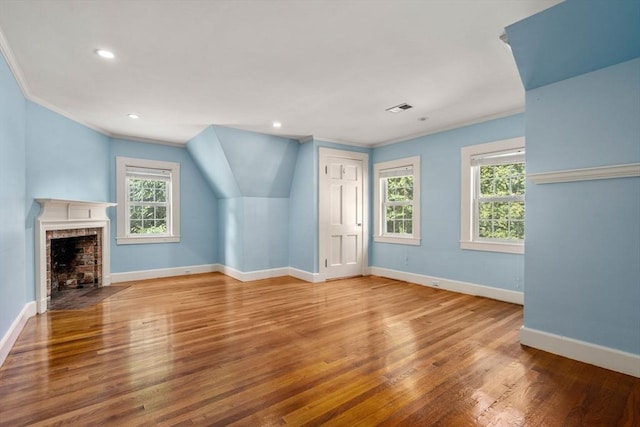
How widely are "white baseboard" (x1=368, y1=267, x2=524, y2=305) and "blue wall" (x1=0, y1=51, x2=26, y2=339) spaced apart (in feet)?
15.7

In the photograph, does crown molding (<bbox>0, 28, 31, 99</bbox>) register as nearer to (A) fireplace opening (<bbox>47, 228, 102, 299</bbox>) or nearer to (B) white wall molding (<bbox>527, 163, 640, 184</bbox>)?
(A) fireplace opening (<bbox>47, 228, 102, 299</bbox>)

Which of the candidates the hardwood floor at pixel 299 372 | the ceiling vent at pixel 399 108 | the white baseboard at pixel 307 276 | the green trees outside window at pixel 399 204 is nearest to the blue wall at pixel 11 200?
the hardwood floor at pixel 299 372

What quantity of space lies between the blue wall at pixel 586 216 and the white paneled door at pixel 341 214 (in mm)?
3112

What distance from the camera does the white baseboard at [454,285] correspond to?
390cm

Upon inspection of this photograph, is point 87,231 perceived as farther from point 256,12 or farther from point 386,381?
point 386,381

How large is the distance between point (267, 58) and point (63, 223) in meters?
3.49

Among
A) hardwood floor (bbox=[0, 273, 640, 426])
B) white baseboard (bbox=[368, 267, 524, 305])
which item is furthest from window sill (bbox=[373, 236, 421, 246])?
hardwood floor (bbox=[0, 273, 640, 426])

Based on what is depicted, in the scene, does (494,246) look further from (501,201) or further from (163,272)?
(163,272)

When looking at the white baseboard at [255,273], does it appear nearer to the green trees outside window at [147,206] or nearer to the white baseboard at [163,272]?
the white baseboard at [163,272]

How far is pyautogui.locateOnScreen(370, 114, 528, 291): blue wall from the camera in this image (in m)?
3.97

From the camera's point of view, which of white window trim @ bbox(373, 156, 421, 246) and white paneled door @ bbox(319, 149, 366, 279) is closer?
white window trim @ bbox(373, 156, 421, 246)

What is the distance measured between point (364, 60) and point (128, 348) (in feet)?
10.4

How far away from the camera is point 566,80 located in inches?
97.2

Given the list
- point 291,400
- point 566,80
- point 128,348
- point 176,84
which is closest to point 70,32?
point 176,84
